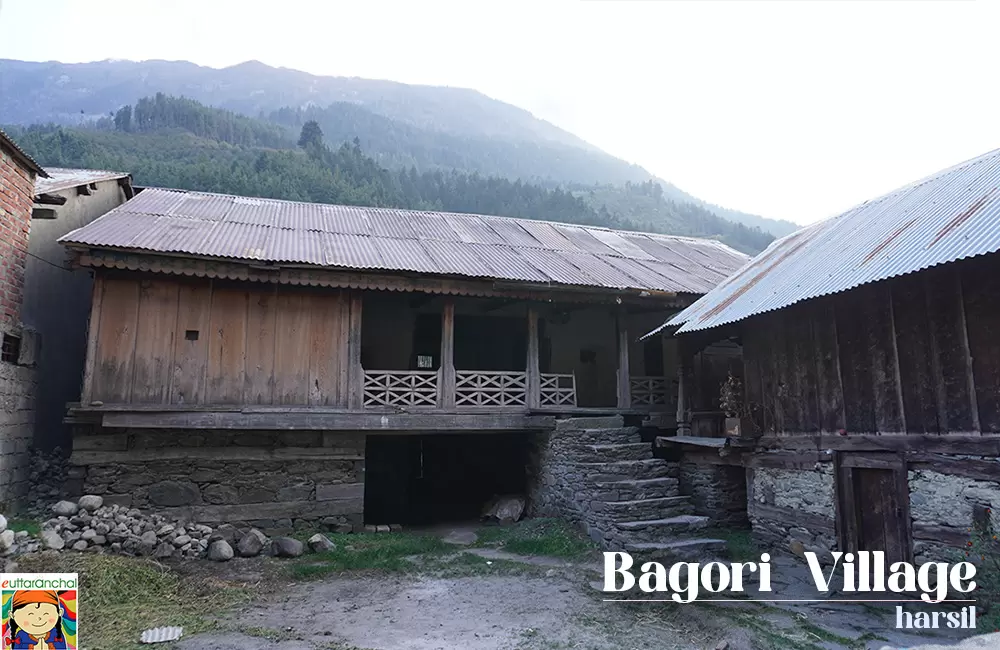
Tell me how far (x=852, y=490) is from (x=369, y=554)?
762 centimetres

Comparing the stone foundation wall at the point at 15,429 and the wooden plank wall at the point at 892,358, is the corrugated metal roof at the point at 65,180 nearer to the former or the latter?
the stone foundation wall at the point at 15,429

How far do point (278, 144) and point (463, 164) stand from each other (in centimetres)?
3552

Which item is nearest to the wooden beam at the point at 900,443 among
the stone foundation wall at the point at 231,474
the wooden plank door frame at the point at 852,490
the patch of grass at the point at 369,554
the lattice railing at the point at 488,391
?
the wooden plank door frame at the point at 852,490

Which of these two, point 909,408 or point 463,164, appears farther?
point 463,164

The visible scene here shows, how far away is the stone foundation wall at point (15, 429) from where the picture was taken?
998 cm

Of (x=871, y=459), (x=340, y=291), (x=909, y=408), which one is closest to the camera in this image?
(x=909, y=408)

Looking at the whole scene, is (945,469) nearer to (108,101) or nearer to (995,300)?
(995,300)

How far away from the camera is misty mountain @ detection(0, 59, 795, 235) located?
304 feet

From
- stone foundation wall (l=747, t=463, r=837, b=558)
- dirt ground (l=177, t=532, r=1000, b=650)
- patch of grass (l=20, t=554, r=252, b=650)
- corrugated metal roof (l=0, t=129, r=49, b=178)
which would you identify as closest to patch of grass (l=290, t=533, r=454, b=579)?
dirt ground (l=177, t=532, r=1000, b=650)

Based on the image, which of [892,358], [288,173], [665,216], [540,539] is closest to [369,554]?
[540,539]

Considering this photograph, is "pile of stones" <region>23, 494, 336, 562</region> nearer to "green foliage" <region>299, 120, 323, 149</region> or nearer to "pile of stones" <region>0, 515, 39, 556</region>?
"pile of stones" <region>0, 515, 39, 556</region>

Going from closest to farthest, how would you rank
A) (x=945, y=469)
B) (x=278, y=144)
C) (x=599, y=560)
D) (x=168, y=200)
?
(x=945, y=469)
(x=599, y=560)
(x=168, y=200)
(x=278, y=144)

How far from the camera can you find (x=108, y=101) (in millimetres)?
114312

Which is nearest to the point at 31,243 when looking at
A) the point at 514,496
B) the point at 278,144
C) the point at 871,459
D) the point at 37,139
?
the point at 514,496
